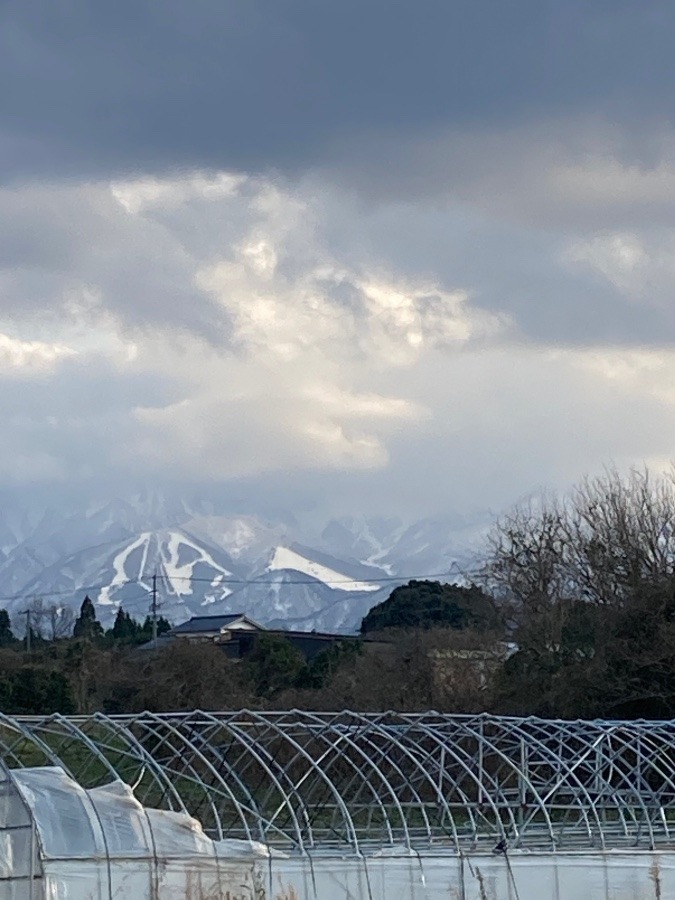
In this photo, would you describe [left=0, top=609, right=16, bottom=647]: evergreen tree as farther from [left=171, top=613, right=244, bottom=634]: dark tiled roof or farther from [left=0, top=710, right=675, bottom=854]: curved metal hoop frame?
[left=0, top=710, right=675, bottom=854]: curved metal hoop frame

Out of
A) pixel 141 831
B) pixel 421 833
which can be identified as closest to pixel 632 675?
pixel 421 833

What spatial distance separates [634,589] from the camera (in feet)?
159

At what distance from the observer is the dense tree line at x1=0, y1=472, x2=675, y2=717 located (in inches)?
1805

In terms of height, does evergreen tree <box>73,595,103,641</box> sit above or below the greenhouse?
above

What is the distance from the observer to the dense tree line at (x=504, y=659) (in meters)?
45.8

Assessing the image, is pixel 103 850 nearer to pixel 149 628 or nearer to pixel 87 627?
pixel 87 627

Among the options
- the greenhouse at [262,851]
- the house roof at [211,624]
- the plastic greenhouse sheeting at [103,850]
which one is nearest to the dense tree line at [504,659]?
the greenhouse at [262,851]

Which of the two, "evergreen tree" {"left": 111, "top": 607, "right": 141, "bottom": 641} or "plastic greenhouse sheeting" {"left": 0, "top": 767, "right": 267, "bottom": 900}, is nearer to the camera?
"plastic greenhouse sheeting" {"left": 0, "top": 767, "right": 267, "bottom": 900}

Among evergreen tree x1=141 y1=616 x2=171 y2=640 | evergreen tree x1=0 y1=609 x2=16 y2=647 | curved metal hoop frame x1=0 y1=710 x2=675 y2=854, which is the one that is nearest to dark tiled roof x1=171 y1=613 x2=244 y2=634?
evergreen tree x1=141 y1=616 x2=171 y2=640

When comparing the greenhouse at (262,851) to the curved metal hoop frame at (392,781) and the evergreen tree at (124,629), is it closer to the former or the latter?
the curved metal hoop frame at (392,781)

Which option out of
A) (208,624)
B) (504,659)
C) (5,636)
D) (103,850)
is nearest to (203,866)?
(103,850)

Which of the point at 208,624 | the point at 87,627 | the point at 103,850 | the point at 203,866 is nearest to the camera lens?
the point at 103,850

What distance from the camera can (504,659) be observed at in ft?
188

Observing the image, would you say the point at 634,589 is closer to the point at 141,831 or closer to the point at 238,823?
the point at 238,823
